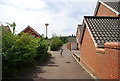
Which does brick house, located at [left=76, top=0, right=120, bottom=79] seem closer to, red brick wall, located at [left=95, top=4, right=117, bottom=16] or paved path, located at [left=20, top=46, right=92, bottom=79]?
red brick wall, located at [left=95, top=4, right=117, bottom=16]

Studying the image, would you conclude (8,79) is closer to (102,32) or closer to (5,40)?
(5,40)

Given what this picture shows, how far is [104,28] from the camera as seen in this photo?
27.2ft

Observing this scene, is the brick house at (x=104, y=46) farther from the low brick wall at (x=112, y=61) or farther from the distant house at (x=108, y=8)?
the distant house at (x=108, y=8)

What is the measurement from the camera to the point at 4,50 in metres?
6.17

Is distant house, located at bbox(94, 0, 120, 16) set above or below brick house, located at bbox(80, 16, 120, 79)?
above

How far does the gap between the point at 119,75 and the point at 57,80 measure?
12.4ft

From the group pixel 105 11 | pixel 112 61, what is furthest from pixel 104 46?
pixel 105 11

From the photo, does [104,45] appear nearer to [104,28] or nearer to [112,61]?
[112,61]

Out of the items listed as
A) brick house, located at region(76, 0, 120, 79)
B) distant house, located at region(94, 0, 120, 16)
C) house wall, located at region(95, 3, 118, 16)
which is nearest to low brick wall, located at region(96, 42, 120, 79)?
brick house, located at region(76, 0, 120, 79)

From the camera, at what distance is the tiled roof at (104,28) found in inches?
286

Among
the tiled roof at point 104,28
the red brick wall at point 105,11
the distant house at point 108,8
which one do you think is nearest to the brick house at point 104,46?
the tiled roof at point 104,28

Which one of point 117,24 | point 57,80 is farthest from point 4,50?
point 117,24

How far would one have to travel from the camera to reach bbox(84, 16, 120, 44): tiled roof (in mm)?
7277

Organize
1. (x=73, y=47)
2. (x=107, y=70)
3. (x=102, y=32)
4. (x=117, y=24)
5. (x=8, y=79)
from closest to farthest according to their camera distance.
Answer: (x=107, y=70)
(x=8, y=79)
(x=102, y=32)
(x=117, y=24)
(x=73, y=47)
